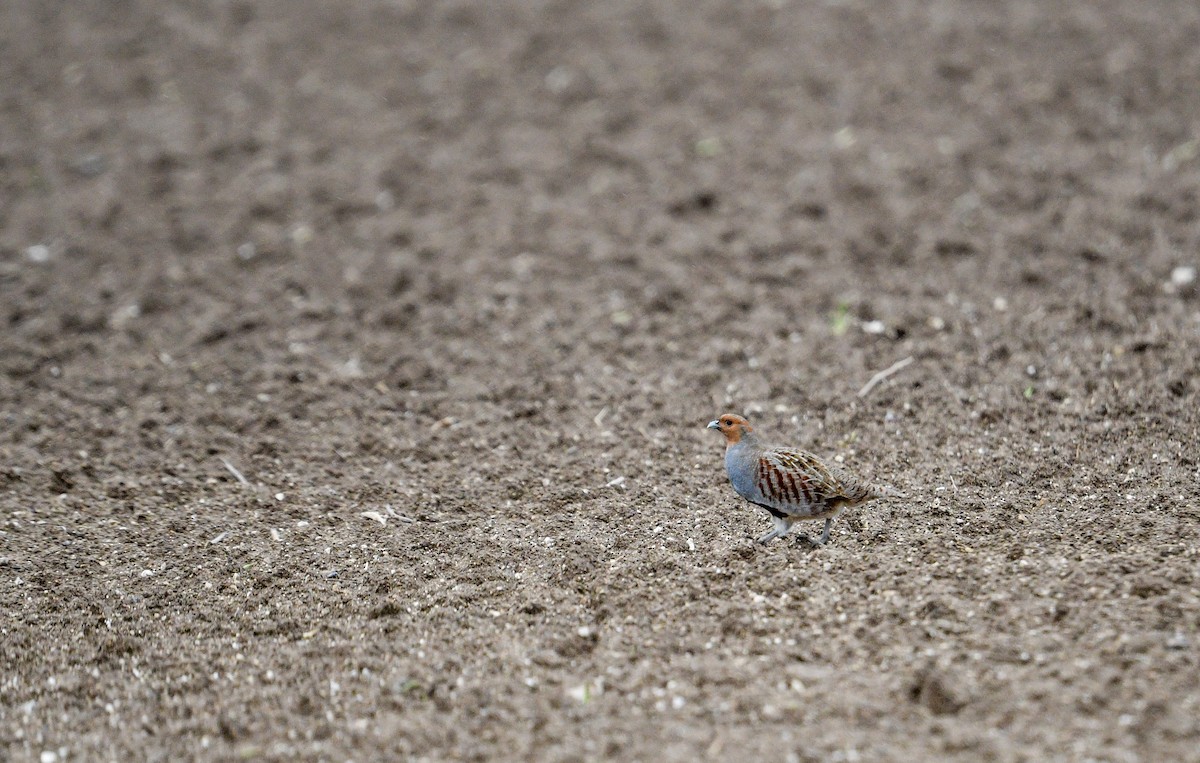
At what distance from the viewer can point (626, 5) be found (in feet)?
25.6

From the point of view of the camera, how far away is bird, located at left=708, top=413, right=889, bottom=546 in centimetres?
335

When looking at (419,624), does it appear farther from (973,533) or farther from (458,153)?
(458,153)

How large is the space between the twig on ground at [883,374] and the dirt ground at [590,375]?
0.16 feet

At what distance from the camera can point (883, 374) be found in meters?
4.35

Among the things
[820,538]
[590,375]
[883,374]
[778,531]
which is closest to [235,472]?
[590,375]

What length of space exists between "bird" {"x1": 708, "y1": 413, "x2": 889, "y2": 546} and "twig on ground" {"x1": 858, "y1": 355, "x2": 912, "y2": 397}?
77 cm

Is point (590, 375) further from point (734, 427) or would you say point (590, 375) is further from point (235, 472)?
point (235, 472)

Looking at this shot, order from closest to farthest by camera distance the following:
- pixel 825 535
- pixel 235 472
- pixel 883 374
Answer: pixel 825 535, pixel 235 472, pixel 883 374

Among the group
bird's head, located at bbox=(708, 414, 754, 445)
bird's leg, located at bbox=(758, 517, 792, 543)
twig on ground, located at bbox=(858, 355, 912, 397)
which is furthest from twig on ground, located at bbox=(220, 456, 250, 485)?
twig on ground, located at bbox=(858, 355, 912, 397)

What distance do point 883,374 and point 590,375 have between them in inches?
49.1

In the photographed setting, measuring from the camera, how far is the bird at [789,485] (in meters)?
3.35

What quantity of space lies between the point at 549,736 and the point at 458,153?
175 inches

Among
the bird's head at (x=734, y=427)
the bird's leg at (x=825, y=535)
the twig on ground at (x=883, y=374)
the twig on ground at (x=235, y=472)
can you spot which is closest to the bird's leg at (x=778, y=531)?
the bird's leg at (x=825, y=535)

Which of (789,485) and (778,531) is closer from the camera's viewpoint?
(789,485)
